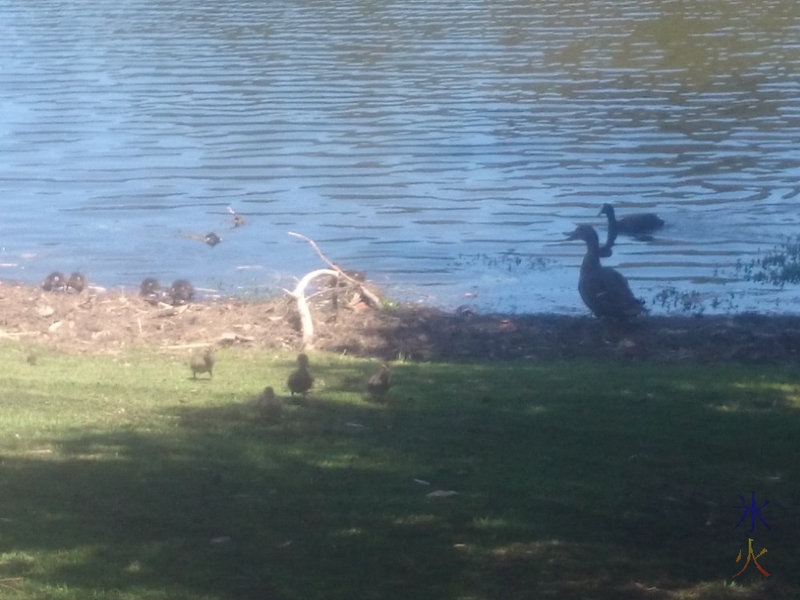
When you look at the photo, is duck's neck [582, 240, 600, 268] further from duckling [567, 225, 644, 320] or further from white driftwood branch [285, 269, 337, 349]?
white driftwood branch [285, 269, 337, 349]

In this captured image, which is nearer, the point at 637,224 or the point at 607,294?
the point at 607,294

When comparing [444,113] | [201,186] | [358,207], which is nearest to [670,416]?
[358,207]

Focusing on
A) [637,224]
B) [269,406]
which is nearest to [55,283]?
[269,406]

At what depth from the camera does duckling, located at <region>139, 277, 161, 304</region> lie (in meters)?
16.2

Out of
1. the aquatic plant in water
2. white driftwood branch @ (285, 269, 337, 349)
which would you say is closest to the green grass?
white driftwood branch @ (285, 269, 337, 349)

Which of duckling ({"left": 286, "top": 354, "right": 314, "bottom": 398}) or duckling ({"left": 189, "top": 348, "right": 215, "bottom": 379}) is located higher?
duckling ({"left": 189, "top": 348, "right": 215, "bottom": 379})

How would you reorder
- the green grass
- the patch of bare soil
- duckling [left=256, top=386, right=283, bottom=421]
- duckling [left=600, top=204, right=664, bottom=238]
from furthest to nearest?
duckling [left=600, top=204, right=664, bottom=238]
the patch of bare soil
duckling [left=256, top=386, right=283, bottom=421]
the green grass

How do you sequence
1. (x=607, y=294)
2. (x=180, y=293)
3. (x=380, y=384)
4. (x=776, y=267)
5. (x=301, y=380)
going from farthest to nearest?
(x=776, y=267), (x=180, y=293), (x=607, y=294), (x=380, y=384), (x=301, y=380)

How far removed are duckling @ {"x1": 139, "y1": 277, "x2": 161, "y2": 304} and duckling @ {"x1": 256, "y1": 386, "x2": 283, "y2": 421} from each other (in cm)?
677

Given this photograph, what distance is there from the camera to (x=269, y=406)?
9.42 m

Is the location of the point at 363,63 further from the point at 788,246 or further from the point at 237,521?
the point at 237,521

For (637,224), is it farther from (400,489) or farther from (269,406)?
(400,489)

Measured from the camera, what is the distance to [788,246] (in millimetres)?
19219

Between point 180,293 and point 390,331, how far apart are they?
3.21m
